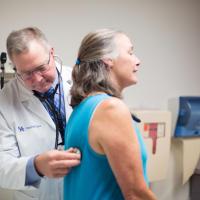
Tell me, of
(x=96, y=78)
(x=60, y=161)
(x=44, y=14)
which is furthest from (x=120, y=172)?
(x=44, y=14)

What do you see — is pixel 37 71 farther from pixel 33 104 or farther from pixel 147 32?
pixel 147 32

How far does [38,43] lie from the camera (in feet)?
4.29

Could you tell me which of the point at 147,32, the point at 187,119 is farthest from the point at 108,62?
the point at 187,119

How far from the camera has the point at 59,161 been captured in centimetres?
96

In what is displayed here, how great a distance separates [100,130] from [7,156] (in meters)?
0.62

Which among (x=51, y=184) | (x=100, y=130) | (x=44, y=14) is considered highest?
(x=44, y=14)

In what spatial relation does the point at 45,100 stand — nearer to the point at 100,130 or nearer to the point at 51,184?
the point at 51,184

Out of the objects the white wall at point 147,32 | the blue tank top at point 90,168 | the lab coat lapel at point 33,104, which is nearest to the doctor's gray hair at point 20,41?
the lab coat lapel at point 33,104

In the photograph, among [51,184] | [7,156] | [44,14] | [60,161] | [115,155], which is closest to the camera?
[115,155]

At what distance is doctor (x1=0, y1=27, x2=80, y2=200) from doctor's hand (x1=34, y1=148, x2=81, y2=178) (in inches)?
4.8

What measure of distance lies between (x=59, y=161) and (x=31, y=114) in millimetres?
529

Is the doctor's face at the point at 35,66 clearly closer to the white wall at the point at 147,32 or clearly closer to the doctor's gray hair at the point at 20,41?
the doctor's gray hair at the point at 20,41

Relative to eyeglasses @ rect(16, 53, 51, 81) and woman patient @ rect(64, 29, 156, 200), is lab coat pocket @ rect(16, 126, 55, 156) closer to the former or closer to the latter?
eyeglasses @ rect(16, 53, 51, 81)

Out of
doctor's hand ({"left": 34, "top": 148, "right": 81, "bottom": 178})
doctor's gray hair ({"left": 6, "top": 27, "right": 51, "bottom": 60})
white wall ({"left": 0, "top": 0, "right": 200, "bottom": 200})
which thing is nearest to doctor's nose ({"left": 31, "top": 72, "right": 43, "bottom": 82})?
doctor's gray hair ({"left": 6, "top": 27, "right": 51, "bottom": 60})
